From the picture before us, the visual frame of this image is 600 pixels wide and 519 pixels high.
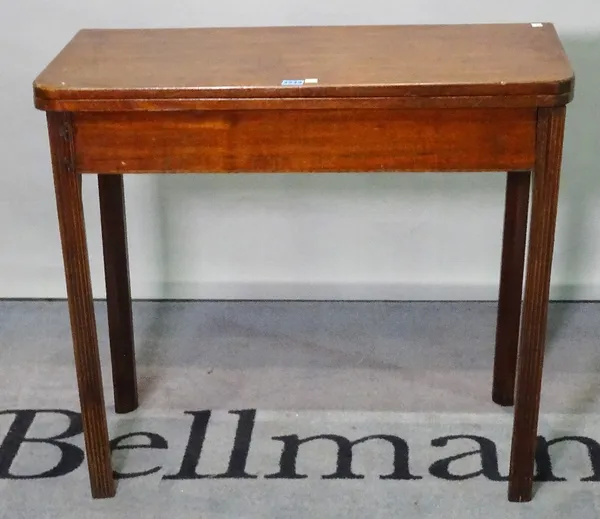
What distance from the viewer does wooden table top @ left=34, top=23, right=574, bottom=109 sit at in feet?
3.63

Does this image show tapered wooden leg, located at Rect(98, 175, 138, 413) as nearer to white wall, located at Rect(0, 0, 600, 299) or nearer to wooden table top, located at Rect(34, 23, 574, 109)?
wooden table top, located at Rect(34, 23, 574, 109)

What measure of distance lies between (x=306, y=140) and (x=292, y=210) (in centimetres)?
75

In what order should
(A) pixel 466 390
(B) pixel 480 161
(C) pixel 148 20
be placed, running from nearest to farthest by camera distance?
(B) pixel 480 161 < (A) pixel 466 390 < (C) pixel 148 20

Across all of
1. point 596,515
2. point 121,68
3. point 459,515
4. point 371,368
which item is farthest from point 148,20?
point 596,515

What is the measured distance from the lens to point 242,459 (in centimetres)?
146

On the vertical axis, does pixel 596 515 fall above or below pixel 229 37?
below

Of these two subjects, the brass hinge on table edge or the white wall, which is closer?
the brass hinge on table edge

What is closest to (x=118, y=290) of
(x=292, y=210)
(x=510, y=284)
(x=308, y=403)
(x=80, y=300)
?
(x=80, y=300)

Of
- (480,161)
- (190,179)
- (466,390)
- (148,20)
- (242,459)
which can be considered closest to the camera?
(480,161)

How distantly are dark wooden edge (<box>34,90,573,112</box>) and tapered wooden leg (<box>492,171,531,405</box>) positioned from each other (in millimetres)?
345

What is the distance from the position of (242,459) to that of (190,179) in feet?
2.13

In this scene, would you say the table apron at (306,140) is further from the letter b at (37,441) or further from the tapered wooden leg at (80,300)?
the letter b at (37,441)

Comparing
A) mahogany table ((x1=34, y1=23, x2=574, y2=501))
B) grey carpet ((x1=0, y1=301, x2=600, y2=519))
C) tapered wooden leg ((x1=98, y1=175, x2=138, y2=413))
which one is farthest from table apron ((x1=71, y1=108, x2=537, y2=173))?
grey carpet ((x1=0, y1=301, x2=600, y2=519))

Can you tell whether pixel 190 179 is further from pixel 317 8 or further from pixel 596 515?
pixel 596 515
